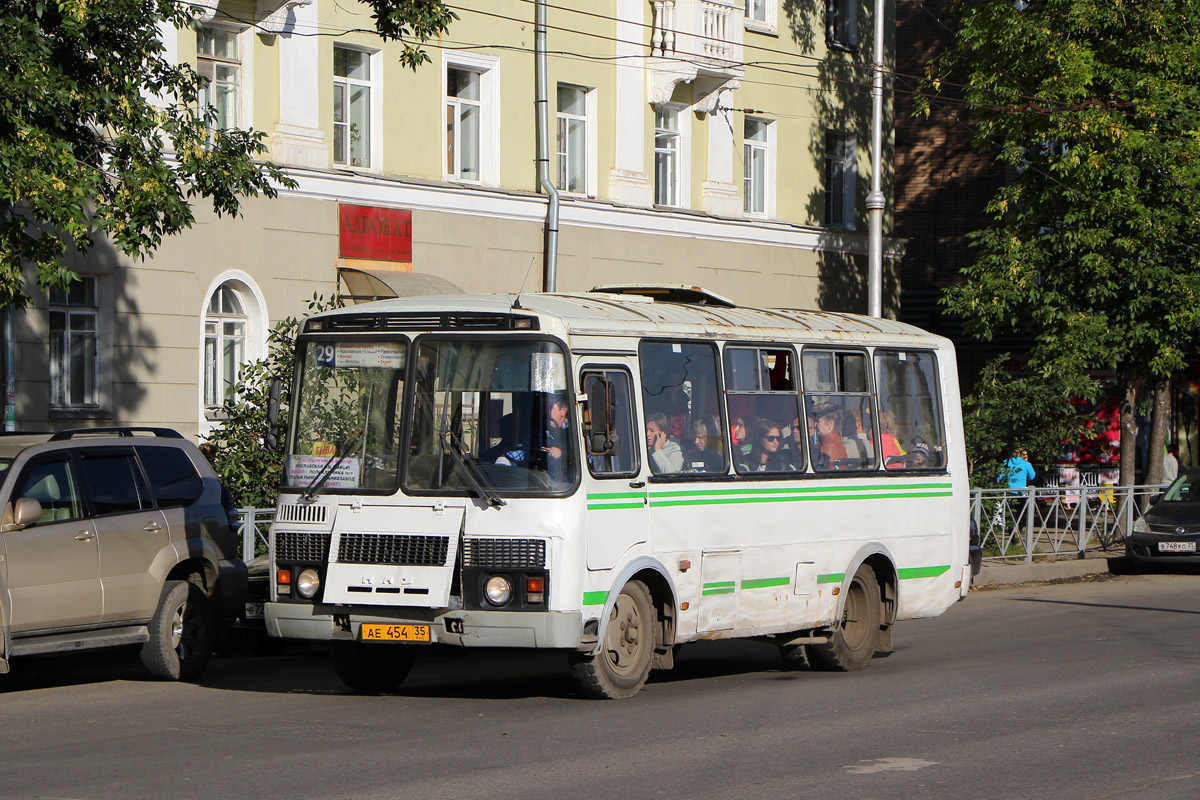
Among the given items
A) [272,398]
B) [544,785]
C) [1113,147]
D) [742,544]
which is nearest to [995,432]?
[1113,147]

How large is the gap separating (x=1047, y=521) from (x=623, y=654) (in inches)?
543

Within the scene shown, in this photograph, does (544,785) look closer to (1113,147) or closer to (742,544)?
(742,544)

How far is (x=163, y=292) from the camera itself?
22328 mm

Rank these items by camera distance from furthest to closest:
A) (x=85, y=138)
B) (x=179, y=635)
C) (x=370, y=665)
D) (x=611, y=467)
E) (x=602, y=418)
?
(x=85, y=138)
(x=179, y=635)
(x=370, y=665)
(x=611, y=467)
(x=602, y=418)

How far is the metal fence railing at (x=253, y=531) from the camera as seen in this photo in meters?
14.9

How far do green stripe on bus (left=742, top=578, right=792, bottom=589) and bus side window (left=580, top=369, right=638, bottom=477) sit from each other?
157cm

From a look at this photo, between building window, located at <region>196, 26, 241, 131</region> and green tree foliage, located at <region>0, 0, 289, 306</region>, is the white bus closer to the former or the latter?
green tree foliage, located at <region>0, 0, 289, 306</region>

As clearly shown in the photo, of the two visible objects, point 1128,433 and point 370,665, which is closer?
point 370,665

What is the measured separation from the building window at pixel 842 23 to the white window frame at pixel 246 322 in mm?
14426

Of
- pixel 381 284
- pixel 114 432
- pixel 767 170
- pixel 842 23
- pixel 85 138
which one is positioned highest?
pixel 842 23

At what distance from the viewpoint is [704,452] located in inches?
465

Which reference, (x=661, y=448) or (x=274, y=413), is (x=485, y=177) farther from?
(x=661, y=448)

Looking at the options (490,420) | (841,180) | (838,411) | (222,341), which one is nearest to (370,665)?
(490,420)

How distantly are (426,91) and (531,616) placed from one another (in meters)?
16.6
